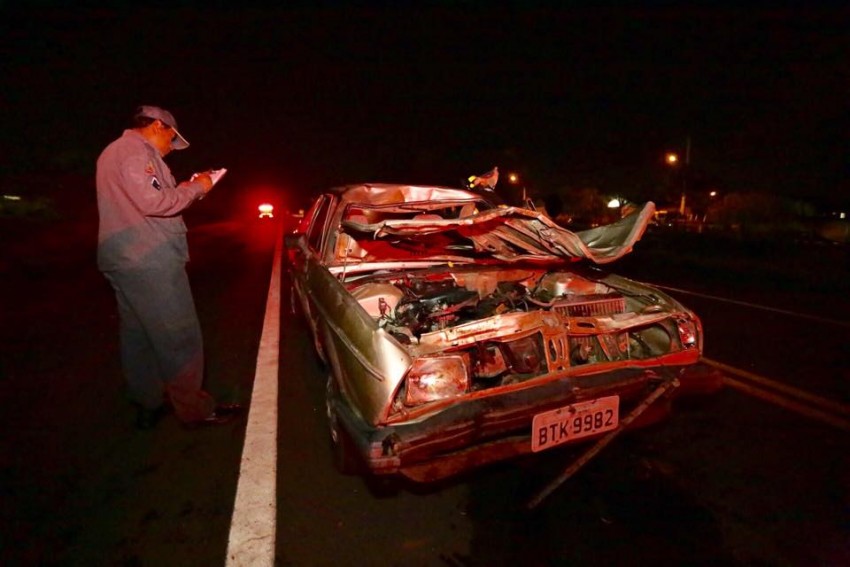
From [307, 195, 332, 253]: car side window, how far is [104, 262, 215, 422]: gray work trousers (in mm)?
1322

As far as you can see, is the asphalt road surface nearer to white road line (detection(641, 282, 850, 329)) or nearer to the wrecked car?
the wrecked car

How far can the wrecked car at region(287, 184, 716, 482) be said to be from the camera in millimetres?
2400

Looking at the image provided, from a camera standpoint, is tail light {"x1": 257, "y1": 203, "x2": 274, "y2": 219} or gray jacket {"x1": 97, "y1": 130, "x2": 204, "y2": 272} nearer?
gray jacket {"x1": 97, "y1": 130, "x2": 204, "y2": 272}

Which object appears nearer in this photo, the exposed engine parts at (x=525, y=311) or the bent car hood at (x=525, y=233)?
the exposed engine parts at (x=525, y=311)

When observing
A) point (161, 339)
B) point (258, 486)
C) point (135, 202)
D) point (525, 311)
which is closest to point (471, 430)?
point (525, 311)

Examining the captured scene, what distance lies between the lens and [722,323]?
231 inches

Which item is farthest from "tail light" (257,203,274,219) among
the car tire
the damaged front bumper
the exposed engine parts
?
the damaged front bumper

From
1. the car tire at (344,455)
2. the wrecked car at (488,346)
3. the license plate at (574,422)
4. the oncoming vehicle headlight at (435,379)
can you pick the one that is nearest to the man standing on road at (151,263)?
the wrecked car at (488,346)

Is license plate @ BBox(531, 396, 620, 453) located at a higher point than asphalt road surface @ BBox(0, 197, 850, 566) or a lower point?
higher

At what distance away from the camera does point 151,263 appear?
3117mm

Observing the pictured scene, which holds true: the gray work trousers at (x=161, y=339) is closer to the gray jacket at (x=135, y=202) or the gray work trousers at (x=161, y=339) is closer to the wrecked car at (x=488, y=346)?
the gray jacket at (x=135, y=202)

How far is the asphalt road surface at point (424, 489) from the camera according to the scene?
2.33m

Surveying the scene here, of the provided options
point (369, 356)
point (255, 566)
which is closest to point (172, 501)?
point (255, 566)

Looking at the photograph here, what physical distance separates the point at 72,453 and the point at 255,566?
70.0 inches
